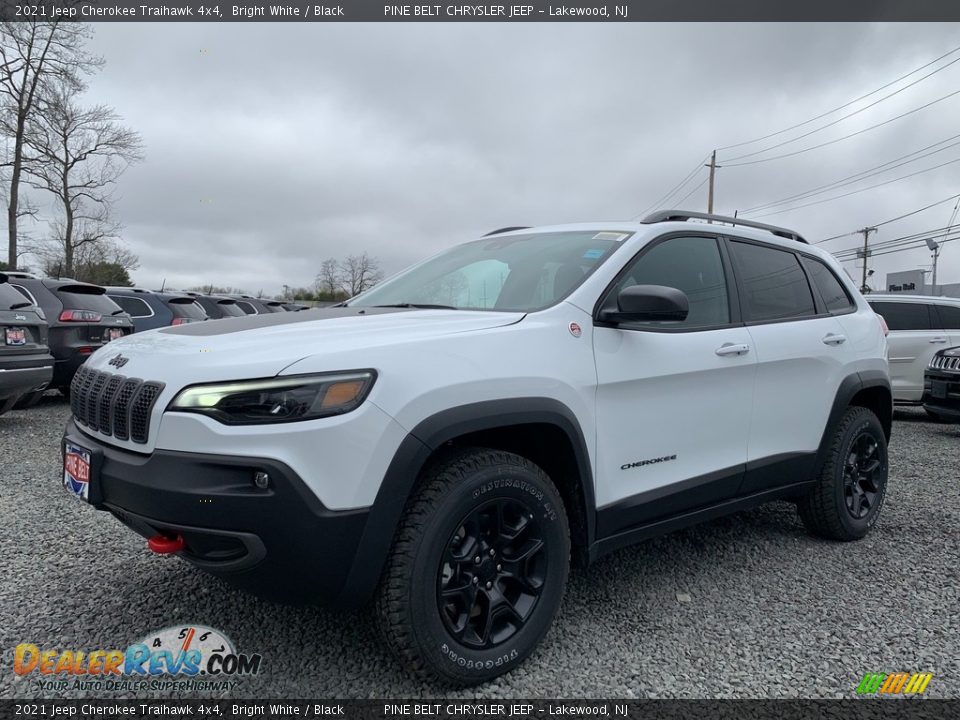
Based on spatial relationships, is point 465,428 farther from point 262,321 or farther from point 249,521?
point 262,321

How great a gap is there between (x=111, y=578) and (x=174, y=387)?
1.68 metres

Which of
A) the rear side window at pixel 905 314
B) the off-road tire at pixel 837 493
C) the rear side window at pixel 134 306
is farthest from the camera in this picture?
the rear side window at pixel 134 306

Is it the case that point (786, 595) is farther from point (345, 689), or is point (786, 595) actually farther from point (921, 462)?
point (921, 462)

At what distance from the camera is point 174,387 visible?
6.97 ft

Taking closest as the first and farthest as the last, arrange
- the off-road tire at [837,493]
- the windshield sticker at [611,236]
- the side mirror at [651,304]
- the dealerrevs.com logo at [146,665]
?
the dealerrevs.com logo at [146,665], the side mirror at [651,304], the windshield sticker at [611,236], the off-road tire at [837,493]

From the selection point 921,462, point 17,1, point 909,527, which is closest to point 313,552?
point 909,527

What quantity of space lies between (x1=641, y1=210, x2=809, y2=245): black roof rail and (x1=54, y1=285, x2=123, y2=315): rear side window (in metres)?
7.92

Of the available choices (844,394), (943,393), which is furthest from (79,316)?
(943,393)

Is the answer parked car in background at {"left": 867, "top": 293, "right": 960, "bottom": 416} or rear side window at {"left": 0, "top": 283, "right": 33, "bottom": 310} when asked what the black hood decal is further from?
parked car in background at {"left": 867, "top": 293, "right": 960, "bottom": 416}

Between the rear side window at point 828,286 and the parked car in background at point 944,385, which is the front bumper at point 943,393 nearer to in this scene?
the parked car in background at point 944,385

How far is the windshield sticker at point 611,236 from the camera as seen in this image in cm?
313

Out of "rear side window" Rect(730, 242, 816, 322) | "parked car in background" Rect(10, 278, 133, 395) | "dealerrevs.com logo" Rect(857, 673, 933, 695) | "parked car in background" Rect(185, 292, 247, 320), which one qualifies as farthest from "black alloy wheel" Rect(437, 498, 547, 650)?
"parked car in background" Rect(185, 292, 247, 320)

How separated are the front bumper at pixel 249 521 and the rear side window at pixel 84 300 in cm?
767

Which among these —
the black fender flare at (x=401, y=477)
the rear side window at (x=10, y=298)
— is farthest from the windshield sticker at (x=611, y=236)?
the rear side window at (x=10, y=298)
